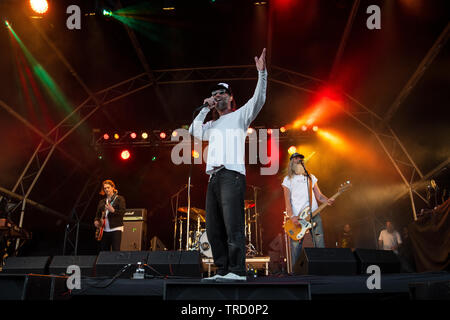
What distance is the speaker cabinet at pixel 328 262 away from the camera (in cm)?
366

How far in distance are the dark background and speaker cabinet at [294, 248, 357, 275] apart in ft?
12.9

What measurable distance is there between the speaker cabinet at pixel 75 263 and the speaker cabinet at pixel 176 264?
994 mm

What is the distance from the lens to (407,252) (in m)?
6.99

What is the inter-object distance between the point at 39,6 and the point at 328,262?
6.54 m

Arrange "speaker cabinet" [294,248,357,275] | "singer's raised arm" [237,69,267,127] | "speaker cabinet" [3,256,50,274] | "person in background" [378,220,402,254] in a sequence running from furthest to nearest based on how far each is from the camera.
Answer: "person in background" [378,220,402,254], "speaker cabinet" [3,256,50,274], "speaker cabinet" [294,248,357,275], "singer's raised arm" [237,69,267,127]

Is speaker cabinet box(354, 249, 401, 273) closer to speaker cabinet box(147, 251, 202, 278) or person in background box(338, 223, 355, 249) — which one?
speaker cabinet box(147, 251, 202, 278)

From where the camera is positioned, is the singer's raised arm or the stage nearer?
the stage

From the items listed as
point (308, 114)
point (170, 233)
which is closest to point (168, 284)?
point (308, 114)

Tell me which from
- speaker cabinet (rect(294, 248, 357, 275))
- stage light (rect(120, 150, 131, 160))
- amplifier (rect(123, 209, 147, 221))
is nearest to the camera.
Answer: speaker cabinet (rect(294, 248, 357, 275))

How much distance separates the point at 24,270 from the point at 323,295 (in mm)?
4098

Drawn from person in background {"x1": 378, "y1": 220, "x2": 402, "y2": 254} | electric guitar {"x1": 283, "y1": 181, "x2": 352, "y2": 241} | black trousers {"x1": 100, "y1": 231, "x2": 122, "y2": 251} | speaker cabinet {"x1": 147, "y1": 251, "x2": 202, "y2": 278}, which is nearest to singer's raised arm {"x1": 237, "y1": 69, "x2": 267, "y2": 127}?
speaker cabinet {"x1": 147, "y1": 251, "x2": 202, "y2": 278}

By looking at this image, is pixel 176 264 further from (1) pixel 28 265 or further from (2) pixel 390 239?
(2) pixel 390 239

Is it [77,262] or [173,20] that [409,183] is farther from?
[77,262]

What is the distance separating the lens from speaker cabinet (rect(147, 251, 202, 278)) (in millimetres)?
4191
